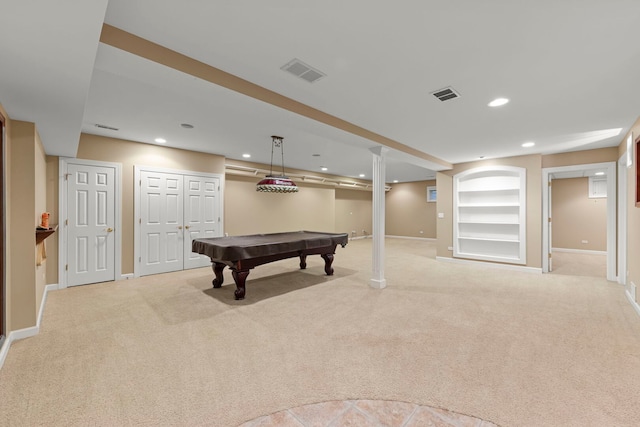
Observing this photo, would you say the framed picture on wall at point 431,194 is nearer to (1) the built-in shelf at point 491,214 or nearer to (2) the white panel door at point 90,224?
(1) the built-in shelf at point 491,214

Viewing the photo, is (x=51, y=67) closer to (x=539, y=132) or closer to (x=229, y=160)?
(x=229, y=160)

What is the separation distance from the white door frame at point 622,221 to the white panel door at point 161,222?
25.0 ft

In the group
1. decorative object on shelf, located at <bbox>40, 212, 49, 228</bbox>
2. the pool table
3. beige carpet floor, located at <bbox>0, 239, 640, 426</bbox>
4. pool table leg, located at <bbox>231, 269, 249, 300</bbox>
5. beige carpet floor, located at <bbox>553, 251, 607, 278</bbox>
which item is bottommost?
beige carpet floor, located at <bbox>0, 239, 640, 426</bbox>

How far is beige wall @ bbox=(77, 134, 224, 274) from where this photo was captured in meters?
4.61

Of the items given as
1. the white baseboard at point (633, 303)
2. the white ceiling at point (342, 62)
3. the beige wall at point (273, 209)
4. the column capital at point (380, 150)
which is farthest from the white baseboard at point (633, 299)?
the beige wall at point (273, 209)

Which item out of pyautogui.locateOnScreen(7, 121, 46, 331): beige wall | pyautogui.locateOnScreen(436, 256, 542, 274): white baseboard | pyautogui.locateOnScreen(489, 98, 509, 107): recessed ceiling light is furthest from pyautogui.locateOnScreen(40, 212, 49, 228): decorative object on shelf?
pyautogui.locateOnScreen(436, 256, 542, 274): white baseboard

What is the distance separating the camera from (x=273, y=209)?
26.1 feet

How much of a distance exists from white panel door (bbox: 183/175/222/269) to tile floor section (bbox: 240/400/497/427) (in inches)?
187

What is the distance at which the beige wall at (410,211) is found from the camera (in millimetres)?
11312

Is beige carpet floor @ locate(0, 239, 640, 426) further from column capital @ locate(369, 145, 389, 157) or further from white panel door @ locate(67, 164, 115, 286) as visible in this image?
column capital @ locate(369, 145, 389, 157)

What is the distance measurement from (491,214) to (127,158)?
7602mm

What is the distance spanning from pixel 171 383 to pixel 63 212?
3.97 m

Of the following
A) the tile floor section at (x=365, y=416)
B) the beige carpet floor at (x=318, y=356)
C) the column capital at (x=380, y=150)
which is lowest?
the tile floor section at (x=365, y=416)

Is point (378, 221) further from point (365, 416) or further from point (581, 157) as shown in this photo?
point (581, 157)
